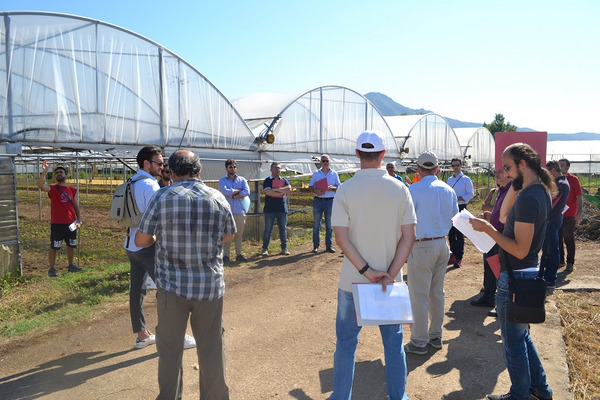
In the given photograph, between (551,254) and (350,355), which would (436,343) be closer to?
(350,355)

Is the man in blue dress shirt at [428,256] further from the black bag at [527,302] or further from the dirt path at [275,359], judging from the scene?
the black bag at [527,302]

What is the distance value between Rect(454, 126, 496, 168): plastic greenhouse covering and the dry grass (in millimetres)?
19273

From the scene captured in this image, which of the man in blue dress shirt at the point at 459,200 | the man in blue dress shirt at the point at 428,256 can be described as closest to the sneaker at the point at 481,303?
the man in blue dress shirt at the point at 428,256

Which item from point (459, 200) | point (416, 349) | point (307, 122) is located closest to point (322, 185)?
point (459, 200)

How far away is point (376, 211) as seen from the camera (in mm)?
2803

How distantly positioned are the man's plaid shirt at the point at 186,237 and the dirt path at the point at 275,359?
1096mm

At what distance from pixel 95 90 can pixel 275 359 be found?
6.06 metres

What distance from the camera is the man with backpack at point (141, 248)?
3.99 metres

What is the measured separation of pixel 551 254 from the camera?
20.5 feet

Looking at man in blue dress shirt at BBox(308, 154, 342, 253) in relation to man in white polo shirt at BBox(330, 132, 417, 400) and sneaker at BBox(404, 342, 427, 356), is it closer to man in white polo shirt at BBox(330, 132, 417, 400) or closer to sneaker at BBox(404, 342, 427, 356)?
sneaker at BBox(404, 342, 427, 356)

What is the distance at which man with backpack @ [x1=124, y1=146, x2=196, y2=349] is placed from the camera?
13.1 ft

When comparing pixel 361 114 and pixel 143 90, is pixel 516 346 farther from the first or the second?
pixel 361 114

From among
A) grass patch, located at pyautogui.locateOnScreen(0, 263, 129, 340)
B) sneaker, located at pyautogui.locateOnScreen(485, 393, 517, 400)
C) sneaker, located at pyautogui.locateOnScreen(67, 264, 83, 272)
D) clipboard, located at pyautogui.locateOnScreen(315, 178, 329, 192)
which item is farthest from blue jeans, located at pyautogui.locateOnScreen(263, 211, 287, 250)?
sneaker, located at pyautogui.locateOnScreen(485, 393, 517, 400)

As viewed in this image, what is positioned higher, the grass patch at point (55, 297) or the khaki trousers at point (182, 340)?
the khaki trousers at point (182, 340)
